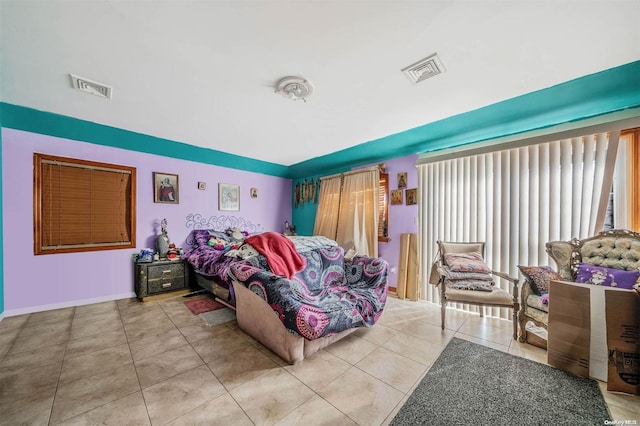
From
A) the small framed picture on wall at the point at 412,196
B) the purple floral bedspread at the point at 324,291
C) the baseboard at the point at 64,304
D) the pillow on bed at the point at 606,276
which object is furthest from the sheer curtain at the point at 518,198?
the baseboard at the point at 64,304

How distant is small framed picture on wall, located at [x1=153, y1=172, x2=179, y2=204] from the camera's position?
3719 millimetres

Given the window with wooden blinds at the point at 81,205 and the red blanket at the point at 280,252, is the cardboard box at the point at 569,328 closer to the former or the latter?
the red blanket at the point at 280,252

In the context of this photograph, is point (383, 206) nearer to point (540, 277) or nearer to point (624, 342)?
point (540, 277)

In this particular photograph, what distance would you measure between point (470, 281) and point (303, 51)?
2844mm

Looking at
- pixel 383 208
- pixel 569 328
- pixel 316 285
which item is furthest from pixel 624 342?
pixel 383 208

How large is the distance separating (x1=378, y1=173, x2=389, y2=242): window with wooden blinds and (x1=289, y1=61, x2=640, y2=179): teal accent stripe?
461mm

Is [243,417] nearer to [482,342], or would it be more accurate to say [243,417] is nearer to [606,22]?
[482,342]

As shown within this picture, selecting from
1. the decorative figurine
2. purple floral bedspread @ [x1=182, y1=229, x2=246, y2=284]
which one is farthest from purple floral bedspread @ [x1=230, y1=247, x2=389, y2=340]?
the decorative figurine

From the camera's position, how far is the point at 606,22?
1390 millimetres

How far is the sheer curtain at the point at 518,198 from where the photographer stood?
7.54ft

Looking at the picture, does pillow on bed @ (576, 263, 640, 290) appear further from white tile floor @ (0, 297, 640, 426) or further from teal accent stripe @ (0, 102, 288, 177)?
teal accent stripe @ (0, 102, 288, 177)

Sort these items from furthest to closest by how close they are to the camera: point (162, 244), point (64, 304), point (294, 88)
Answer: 1. point (162, 244)
2. point (64, 304)
3. point (294, 88)

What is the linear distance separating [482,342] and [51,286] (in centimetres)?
520

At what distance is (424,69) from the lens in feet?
6.04
